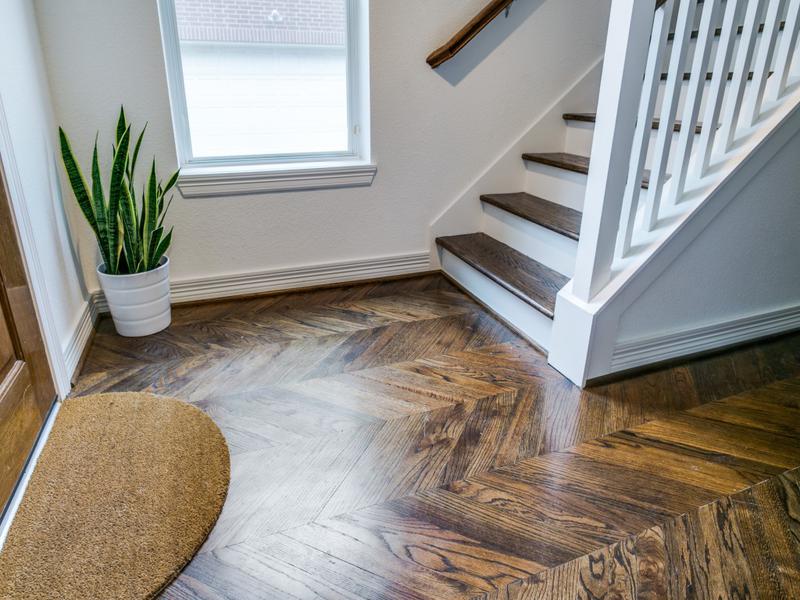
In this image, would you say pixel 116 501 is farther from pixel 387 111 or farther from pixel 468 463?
pixel 387 111

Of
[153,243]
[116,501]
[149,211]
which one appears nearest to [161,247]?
[153,243]

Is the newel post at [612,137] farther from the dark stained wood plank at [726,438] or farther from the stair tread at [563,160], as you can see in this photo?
the stair tread at [563,160]

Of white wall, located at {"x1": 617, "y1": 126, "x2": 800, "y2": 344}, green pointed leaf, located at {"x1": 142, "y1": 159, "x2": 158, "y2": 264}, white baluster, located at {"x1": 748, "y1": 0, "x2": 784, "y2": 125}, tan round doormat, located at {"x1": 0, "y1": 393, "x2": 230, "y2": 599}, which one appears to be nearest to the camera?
tan round doormat, located at {"x1": 0, "y1": 393, "x2": 230, "y2": 599}

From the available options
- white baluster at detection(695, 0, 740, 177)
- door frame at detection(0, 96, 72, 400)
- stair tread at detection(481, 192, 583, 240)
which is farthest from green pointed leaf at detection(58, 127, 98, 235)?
white baluster at detection(695, 0, 740, 177)

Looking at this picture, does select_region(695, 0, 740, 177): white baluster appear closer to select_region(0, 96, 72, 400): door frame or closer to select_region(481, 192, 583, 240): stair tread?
select_region(481, 192, 583, 240): stair tread

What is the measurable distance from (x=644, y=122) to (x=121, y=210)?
173 cm

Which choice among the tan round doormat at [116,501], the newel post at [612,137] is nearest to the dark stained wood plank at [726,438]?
the newel post at [612,137]

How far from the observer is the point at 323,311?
2.28 m

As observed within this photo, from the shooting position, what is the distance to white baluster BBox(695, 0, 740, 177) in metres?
1.47

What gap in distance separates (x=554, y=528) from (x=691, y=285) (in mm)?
1048

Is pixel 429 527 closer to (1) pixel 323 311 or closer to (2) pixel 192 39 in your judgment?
(1) pixel 323 311

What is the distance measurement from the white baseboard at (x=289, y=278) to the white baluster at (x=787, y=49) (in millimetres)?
1519

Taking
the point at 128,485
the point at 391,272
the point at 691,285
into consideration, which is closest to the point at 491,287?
the point at 391,272

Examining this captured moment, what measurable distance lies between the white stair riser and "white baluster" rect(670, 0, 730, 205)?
60 cm
